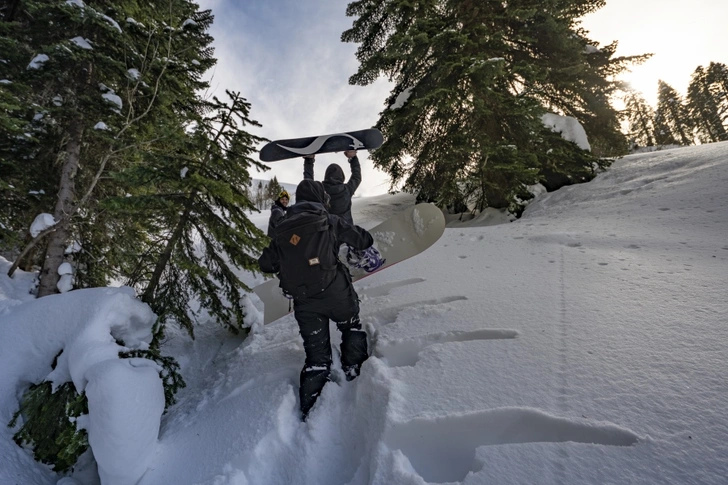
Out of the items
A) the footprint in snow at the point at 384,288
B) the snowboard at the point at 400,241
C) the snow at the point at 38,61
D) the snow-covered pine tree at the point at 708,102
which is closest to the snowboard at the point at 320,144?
the snowboard at the point at 400,241

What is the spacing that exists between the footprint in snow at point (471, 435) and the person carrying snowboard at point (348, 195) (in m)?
2.65

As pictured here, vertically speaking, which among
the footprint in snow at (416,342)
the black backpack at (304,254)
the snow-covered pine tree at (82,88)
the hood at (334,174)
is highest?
the snow-covered pine tree at (82,88)

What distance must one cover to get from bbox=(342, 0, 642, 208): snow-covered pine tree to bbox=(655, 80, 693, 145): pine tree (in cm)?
3499

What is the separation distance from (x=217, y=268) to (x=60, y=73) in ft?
16.0

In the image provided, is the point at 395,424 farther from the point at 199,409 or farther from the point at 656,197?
the point at 656,197

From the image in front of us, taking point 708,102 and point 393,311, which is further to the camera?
point 708,102

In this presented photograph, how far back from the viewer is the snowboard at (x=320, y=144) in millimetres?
5434

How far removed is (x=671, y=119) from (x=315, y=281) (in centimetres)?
5066

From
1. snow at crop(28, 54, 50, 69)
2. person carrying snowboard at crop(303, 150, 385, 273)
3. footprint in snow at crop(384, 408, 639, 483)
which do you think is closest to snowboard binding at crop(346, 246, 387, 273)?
person carrying snowboard at crop(303, 150, 385, 273)

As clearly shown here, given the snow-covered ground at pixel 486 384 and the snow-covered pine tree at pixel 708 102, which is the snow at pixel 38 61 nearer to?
the snow-covered ground at pixel 486 384

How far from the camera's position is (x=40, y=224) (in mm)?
4895

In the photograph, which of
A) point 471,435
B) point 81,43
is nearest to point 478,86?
point 471,435

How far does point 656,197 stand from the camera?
6.54 metres

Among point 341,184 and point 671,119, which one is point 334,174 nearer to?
point 341,184
